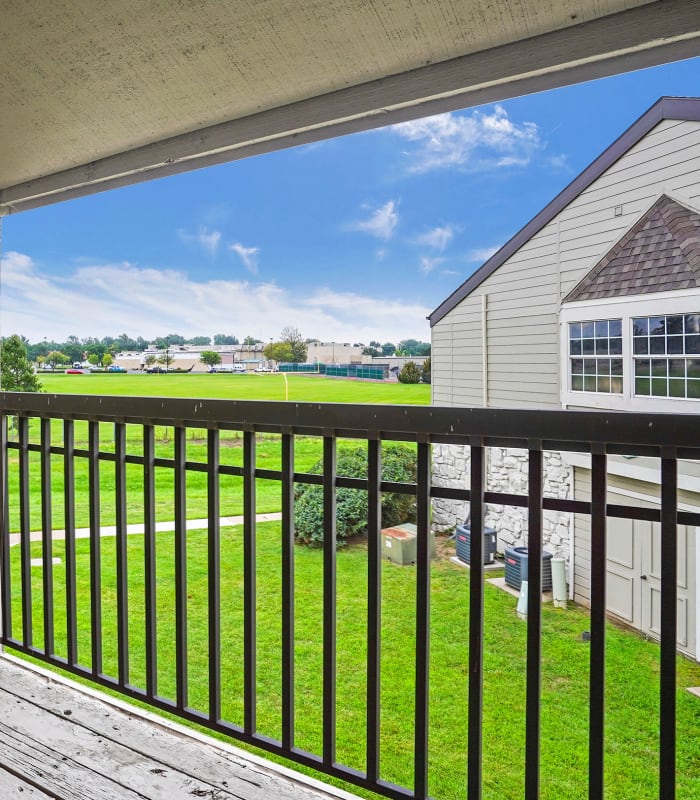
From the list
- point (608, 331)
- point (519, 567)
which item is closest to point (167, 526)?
point (519, 567)

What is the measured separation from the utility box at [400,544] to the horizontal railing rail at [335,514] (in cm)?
39

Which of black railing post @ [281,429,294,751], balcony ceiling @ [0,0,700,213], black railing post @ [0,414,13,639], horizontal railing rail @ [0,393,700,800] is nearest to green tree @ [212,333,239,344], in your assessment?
horizontal railing rail @ [0,393,700,800]

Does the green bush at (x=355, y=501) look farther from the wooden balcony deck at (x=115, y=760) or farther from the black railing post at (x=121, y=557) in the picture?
the wooden balcony deck at (x=115, y=760)

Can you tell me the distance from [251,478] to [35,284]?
156cm

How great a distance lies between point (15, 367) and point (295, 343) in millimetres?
1400

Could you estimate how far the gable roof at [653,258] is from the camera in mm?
1286

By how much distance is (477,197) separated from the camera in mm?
1627

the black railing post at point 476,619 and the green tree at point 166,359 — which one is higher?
the green tree at point 166,359

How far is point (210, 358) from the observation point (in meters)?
2.07

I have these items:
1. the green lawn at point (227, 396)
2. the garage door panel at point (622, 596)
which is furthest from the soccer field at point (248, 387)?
the garage door panel at point (622, 596)

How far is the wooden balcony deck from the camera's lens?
4.65 feet

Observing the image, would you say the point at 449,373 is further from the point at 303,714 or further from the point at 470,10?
the point at 303,714

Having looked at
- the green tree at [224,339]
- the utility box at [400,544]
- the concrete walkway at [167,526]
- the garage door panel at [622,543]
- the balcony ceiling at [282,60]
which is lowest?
Result: the concrete walkway at [167,526]

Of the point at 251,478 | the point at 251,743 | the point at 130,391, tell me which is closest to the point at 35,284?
the point at 130,391
